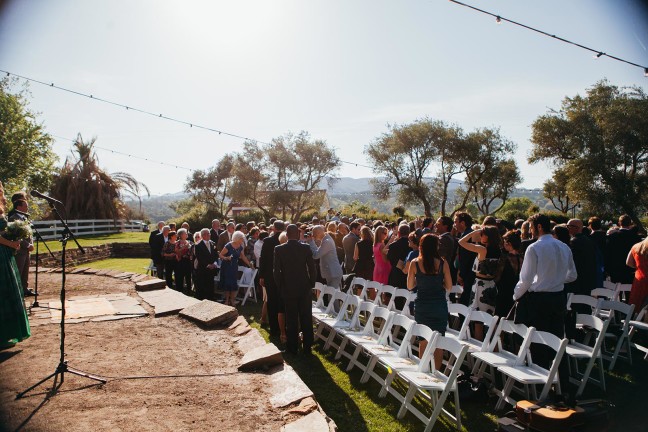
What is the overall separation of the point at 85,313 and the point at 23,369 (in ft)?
7.98

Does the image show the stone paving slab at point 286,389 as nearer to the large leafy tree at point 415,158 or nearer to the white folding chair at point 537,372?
the white folding chair at point 537,372

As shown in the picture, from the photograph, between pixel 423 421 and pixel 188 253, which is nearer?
pixel 423 421

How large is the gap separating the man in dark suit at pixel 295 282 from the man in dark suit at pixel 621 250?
19.3ft

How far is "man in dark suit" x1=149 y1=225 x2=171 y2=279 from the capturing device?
11.1m

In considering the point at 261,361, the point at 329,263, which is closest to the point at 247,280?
the point at 329,263

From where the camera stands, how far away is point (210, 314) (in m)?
6.34

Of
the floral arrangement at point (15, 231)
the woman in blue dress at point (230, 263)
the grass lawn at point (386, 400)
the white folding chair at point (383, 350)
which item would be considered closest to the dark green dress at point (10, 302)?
the floral arrangement at point (15, 231)

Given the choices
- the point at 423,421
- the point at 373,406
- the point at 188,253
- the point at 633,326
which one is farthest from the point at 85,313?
the point at 633,326

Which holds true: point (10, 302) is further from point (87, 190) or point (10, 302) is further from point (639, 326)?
point (87, 190)

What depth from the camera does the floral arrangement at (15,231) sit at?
198 inches

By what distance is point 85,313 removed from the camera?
6.82 metres

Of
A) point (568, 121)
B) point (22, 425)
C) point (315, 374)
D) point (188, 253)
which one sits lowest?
point (315, 374)

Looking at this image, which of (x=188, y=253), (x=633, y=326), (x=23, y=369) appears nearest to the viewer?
(x=23, y=369)

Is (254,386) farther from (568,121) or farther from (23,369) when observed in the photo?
(568,121)
